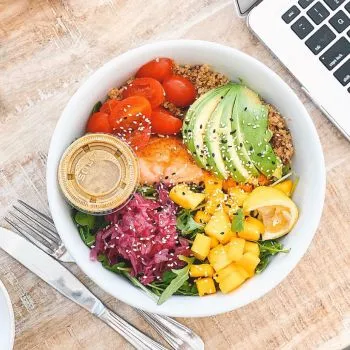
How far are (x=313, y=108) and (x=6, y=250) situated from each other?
2.25ft

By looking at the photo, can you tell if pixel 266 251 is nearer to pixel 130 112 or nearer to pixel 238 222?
pixel 238 222

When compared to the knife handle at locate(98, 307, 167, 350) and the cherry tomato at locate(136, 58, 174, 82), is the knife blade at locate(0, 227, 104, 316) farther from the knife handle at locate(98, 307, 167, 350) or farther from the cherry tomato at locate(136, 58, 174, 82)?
the cherry tomato at locate(136, 58, 174, 82)

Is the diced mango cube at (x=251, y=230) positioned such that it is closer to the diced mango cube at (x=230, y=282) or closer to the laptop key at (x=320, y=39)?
→ the diced mango cube at (x=230, y=282)

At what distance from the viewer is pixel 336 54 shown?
151 centimetres

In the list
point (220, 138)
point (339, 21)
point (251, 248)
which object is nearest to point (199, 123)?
point (220, 138)

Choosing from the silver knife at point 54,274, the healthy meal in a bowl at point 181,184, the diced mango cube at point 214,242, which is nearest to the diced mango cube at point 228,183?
the healthy meal in a bowl at point 181,184

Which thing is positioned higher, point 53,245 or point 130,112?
point 130,112

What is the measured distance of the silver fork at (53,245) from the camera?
1510 millimetres

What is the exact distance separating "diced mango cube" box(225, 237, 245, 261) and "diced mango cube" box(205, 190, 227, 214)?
0.07 m

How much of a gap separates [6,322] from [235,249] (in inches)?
18.3

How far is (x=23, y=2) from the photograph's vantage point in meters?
1.55

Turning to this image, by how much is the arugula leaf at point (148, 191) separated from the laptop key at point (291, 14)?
1.43 ft

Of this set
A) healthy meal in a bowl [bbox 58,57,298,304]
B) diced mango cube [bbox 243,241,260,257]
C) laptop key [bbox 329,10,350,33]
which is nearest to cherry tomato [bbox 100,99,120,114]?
healthy meal in a bowl [bbox 58,57,298,304]

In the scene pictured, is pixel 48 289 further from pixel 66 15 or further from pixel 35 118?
pixel 66 15
